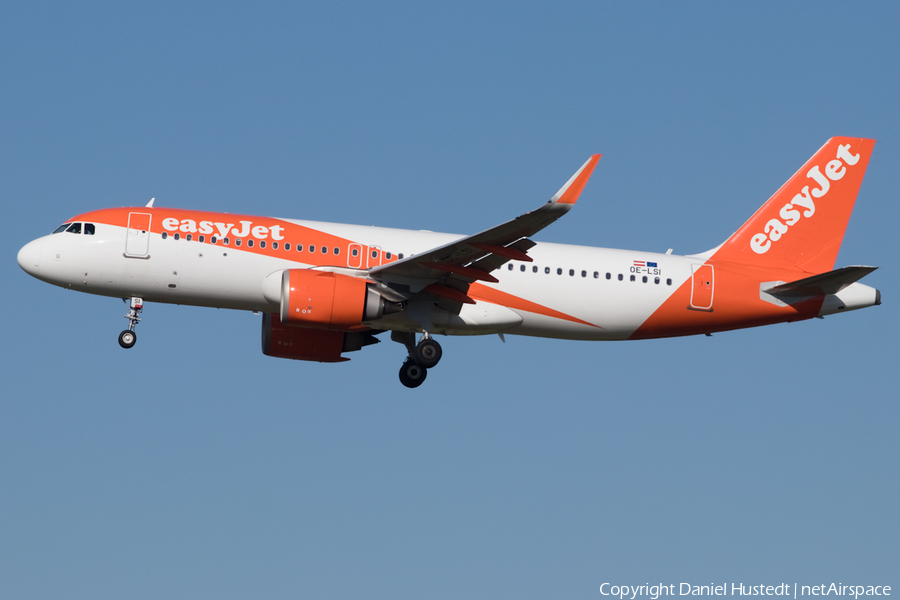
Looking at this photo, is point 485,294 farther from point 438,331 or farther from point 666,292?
point 666,292

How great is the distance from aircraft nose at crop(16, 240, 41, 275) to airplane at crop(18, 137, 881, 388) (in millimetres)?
39

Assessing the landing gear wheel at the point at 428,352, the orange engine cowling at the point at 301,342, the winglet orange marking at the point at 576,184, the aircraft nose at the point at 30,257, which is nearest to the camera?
the winglet orange marking at the point at 576,184

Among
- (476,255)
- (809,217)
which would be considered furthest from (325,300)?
(809,217)

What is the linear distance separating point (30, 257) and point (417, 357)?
1110cm

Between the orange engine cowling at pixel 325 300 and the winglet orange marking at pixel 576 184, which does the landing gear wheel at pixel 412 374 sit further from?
the winglet orange marking at pixel 576 184

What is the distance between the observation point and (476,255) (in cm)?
2983

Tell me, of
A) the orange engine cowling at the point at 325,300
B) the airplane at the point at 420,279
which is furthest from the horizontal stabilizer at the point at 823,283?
the orange engine cowling at the point at 325,300

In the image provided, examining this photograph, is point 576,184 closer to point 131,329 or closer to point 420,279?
point 420,279

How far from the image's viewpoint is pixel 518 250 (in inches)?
1151

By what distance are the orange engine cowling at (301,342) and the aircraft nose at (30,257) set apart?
6892mm

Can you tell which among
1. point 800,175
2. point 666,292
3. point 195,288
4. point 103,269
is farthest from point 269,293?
point 800,175

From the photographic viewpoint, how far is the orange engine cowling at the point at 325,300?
1172 inches

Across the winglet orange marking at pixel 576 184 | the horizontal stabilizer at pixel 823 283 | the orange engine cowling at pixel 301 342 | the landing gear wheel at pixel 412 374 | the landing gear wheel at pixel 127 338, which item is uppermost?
the winglet orange marking at pixel 576 184

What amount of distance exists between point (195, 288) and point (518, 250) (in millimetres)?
8963
